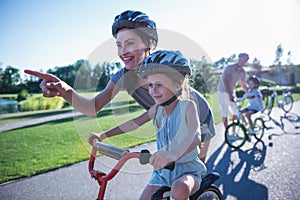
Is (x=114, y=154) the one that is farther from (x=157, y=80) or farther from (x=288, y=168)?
(x=288, y=168)

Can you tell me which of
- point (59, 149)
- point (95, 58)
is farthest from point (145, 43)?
point (59, 149)

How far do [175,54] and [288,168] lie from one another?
12.6 ft

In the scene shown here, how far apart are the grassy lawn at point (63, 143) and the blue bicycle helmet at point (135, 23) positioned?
22.0 inches

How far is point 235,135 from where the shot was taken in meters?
6.89

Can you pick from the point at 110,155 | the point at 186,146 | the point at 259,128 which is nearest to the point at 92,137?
the point at 110,155

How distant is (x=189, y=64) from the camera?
205cm

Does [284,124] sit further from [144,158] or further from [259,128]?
[144,158]

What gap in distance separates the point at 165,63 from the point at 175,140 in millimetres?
566

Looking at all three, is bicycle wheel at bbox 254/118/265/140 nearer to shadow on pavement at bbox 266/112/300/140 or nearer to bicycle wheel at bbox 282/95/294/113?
shadow on pavement at bbox 266/112/300/140

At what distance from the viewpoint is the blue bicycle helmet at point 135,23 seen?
2172mm

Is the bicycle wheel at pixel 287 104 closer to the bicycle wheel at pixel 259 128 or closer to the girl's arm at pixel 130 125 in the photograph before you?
the bicycle wheel at pixel 259 128

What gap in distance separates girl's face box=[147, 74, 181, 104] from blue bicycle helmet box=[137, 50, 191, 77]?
1.7 inches

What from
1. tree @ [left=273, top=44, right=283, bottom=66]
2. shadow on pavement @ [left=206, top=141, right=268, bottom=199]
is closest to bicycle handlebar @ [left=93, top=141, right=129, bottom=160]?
shadow on pavement @ [left=206, top=141, right=268, bottom=199]

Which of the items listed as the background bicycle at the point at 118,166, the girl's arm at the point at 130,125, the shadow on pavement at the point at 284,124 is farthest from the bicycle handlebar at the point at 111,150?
the shadow on pavement at the point at 284,124
